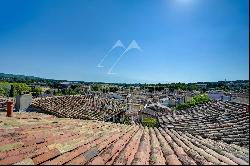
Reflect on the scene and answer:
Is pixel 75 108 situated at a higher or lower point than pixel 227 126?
lower

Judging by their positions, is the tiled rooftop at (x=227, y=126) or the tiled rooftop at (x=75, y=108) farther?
the tiled rooftop at (x=75, y=108)

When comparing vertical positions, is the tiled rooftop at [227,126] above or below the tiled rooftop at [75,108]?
above

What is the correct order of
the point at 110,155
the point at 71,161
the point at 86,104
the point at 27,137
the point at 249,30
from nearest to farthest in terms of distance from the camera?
the point at 249,30 < the point at 71,161 < the point at 110,155 < the point at 27,137 < the point at 86,104

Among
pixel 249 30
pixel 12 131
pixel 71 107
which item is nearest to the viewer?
pixel 249 30

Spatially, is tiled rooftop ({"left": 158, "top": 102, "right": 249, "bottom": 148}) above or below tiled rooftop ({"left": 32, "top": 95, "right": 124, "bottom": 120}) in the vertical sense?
above

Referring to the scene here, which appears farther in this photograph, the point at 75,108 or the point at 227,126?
the point at 75,108

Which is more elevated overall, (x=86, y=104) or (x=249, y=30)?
(x=249, y=30)

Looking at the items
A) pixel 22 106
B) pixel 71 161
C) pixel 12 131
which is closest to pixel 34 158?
pixel 71 161

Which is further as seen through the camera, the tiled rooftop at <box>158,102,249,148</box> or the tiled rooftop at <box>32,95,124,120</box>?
the tiled rooftop at <box>32,95,124,120</box>

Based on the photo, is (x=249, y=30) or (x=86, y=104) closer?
(x=249, y=30)

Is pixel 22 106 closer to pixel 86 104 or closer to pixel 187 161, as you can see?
pixel 86 104
